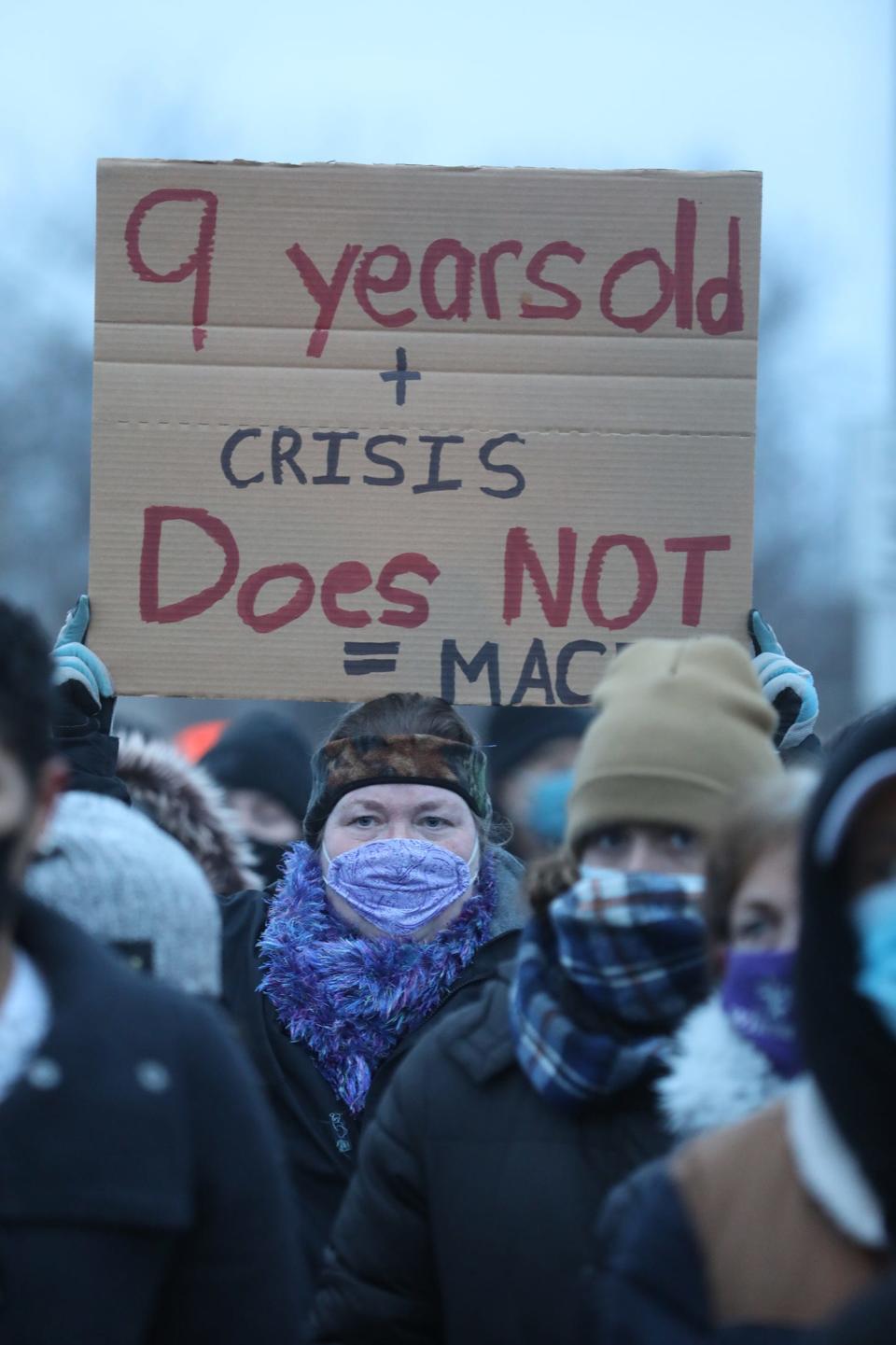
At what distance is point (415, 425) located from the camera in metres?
3.51

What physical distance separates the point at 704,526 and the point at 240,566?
0.95 meters

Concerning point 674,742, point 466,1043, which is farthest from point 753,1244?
point 674,742

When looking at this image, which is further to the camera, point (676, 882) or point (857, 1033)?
point (676, 882)

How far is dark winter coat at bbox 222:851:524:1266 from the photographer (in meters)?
3.00

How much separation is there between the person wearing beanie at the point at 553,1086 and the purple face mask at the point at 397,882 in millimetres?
843

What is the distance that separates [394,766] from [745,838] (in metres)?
1.45

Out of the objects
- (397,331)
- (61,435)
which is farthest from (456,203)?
(61,435)

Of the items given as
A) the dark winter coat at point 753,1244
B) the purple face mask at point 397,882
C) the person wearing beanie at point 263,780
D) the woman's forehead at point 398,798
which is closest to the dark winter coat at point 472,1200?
the dark winter coat at point 753,1244

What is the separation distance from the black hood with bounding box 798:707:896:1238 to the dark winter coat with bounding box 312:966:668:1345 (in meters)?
0.75

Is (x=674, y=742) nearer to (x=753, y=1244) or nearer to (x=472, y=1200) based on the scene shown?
(x=472, y=1200)

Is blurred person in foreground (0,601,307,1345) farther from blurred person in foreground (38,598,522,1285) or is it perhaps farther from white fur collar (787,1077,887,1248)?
blurred person in foreground (38,598,522,1285)

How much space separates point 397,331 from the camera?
3541 mm

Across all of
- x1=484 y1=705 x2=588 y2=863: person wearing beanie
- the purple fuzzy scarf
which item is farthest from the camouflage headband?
x1=484 y1=705 x2=588 y2=863: person wearing beanie

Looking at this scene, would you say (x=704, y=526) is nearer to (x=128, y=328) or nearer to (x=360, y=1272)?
(x=128, y=328)
